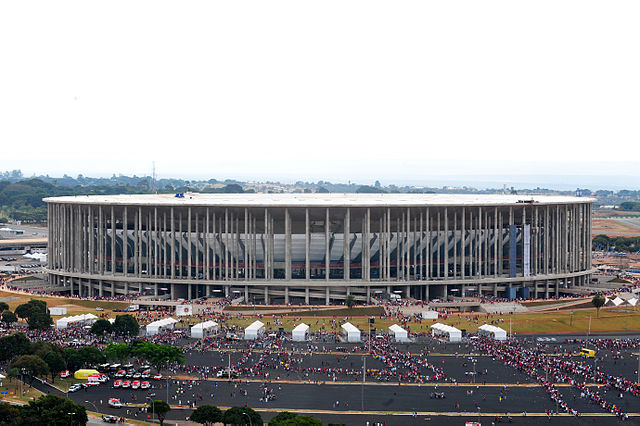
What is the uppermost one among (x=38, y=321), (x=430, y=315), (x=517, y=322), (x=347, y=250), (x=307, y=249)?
(x=307, y=249)

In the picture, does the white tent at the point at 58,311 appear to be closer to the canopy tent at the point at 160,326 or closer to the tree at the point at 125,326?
the tree at the point at 125,326

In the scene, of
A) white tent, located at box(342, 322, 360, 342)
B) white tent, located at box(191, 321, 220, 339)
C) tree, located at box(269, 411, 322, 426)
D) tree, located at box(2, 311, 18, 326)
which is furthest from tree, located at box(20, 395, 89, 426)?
white tent, located at box(342, 322, 360, 342)

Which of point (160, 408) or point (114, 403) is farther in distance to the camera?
point (114, 403)

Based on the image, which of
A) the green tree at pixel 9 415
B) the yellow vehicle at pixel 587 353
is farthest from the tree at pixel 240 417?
the yellow vehicle at pixel 587 353

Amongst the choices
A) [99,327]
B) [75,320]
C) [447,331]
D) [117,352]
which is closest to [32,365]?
[117,352]

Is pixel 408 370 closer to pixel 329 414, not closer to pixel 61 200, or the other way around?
pixel 329 414

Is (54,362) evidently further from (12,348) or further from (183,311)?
(183,311)

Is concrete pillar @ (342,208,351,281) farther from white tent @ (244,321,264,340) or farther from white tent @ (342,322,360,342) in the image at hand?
white tent @ (244,321,264,340)
